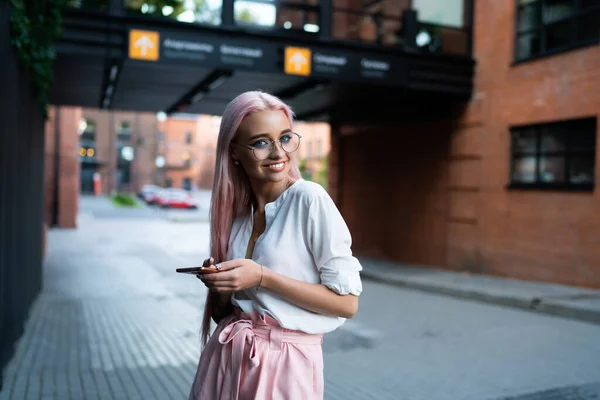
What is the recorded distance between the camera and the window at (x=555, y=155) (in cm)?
1014

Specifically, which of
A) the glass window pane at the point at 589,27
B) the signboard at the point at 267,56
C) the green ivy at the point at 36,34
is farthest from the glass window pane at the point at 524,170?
the green ivy at the point at 36,34

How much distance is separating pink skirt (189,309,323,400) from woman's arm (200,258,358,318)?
0.13 metres

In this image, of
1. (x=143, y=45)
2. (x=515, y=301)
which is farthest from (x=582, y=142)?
(x=143, y=45)

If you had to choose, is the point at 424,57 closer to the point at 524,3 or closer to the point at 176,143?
the point at 524,3

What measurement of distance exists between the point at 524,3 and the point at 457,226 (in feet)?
15.2

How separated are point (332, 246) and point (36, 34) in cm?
595

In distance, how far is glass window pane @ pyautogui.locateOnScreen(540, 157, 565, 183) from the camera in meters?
10.6

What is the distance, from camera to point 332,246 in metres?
1.71

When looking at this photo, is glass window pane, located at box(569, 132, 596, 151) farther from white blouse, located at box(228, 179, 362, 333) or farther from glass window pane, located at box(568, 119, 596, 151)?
white blouse, located at box(228, 179, 362, 333)

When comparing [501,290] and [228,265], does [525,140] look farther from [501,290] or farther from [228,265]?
[228,265]

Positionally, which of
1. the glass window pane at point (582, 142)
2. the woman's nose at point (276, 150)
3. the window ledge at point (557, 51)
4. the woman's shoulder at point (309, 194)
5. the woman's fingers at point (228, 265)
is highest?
the window ledge at point (557, 51)

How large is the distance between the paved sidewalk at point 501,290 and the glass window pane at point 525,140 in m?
2.49

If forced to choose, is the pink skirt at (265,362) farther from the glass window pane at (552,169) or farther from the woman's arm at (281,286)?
the glass window pane at (552,169)

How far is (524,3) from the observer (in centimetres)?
1160
